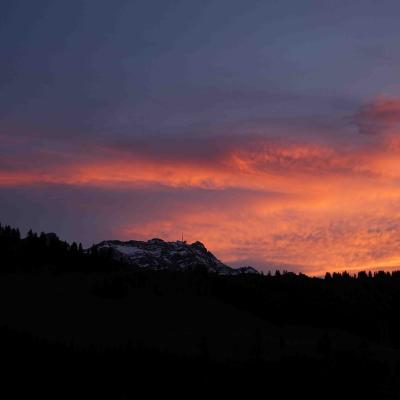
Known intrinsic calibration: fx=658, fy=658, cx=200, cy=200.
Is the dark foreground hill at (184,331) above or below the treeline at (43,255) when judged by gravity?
below

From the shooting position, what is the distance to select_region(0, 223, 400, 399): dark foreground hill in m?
76.4

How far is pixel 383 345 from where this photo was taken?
440 ft

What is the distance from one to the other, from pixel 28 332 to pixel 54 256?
5792cm

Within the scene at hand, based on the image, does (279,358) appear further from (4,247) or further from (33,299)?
(4,247)

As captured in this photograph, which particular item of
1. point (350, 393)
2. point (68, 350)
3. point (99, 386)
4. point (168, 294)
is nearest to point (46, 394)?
point (99, 386)

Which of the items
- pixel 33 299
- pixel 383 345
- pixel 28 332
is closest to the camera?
pixel 28 332

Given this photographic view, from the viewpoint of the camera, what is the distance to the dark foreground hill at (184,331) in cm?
7644

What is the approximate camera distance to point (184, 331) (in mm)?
112250

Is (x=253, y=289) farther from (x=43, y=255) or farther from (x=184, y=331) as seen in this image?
(x=43, y=255)

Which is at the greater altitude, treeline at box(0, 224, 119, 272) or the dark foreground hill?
treeline at box(0, 224, 119, 272)

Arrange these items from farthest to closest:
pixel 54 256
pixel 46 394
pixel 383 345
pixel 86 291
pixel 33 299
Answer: pixel 54 256, pixel 383 345, pixel 86 291, pixel 33 299, pixel 46 394

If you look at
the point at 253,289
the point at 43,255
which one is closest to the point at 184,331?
the point at 253,289

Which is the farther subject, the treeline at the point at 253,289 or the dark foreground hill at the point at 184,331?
the treeline at the point at 253,289

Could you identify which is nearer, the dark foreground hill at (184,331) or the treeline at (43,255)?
the dark foreground hill at (184,331)
